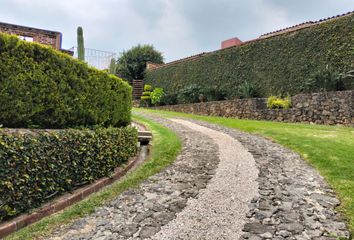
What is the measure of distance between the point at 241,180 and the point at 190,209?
4.70 feet

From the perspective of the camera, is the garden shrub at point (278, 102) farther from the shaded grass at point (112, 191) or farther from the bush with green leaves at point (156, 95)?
the bush with green leaves at point (156, 95)

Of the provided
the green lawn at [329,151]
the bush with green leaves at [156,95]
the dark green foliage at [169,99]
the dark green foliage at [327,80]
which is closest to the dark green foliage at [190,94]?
the dark green foliage at [169,99]

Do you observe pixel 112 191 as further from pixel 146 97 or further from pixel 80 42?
pixel 146 97

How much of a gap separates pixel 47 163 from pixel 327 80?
1094 centimetres

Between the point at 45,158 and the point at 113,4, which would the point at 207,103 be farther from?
the point at 45,158

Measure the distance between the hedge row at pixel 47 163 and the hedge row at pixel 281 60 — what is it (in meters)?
10.3

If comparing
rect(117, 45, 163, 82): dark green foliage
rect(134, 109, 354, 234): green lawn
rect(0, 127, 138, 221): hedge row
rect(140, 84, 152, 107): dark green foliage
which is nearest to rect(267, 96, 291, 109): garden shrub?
rect(134, 109, 354, 234): green lawn

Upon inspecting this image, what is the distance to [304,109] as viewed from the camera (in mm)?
12320

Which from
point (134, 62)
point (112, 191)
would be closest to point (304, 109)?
point (112, 191)

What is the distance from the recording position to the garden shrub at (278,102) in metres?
13.2

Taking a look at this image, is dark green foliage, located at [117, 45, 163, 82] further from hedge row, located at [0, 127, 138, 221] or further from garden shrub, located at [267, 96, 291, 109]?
hedge row, located at [0, 127, 138, 221]

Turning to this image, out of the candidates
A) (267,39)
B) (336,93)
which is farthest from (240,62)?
(336,93)

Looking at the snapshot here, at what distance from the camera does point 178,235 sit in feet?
10.9

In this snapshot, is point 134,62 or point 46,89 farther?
point 134,62
